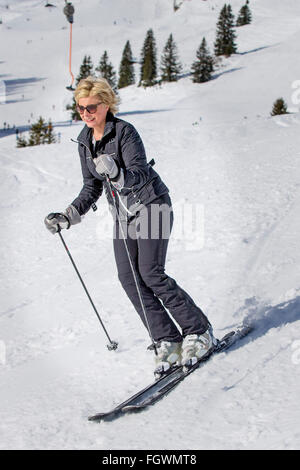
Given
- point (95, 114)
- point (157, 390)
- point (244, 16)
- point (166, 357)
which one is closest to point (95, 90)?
point (95, 114)

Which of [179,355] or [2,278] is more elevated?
[179,355]

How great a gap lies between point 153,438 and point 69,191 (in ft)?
26.5

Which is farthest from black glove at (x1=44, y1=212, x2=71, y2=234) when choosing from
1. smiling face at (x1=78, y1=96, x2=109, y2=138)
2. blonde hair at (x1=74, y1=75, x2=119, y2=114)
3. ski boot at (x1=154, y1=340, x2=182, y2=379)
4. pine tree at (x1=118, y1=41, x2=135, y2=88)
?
pine tree at (x1=118, y1=41, x2=135, y2=88)

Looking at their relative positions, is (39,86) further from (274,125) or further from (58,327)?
(58,327)

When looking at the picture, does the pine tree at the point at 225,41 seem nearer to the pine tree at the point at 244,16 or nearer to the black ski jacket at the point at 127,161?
the pine tree at the point at 244,16

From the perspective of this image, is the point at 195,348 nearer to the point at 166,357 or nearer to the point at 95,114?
the point at 166,357

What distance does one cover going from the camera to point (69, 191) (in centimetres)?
1038

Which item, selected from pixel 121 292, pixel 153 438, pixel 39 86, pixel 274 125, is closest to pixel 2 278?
pixel 121 292

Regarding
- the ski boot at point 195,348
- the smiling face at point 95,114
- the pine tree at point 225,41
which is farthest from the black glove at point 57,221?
the pine tree at point 225,41

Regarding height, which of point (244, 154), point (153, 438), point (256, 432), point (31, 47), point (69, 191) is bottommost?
point (31, 47)

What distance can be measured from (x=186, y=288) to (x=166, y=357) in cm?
186

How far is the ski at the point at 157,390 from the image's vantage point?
10.0 feet

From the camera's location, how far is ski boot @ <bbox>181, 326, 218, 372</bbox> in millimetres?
3559

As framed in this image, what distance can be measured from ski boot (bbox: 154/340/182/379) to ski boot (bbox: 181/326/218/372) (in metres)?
0.05
